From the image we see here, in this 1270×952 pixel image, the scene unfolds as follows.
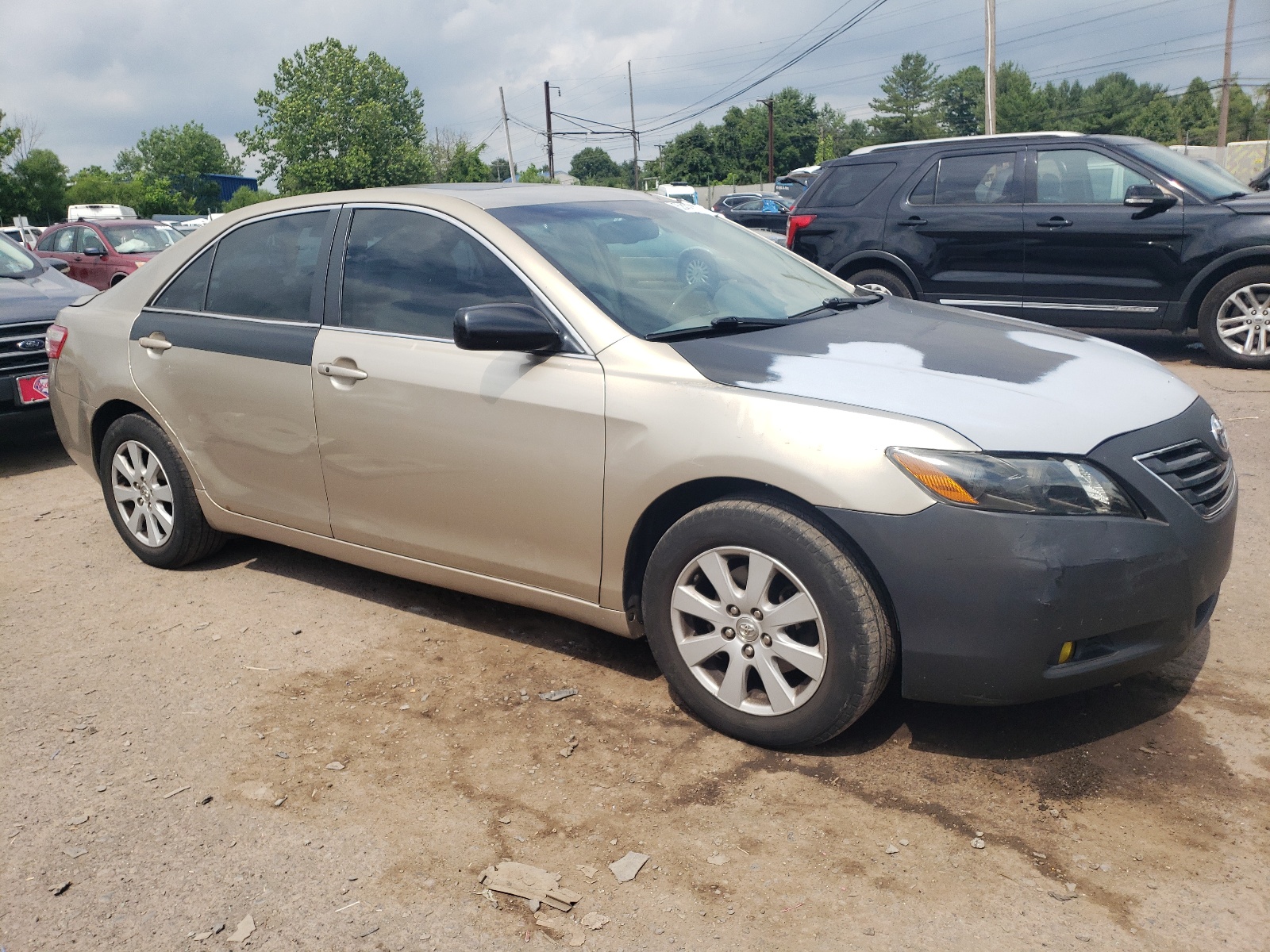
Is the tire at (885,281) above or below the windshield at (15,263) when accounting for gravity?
below

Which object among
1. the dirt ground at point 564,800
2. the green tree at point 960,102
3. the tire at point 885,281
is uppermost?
the green tree at point 960,102

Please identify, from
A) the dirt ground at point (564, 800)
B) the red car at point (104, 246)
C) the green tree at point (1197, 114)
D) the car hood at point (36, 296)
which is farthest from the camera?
the green tree at point (1197, 114)

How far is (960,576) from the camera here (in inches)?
109

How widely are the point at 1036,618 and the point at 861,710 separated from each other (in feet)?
1.78

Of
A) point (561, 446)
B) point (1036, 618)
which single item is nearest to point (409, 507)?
point (561, 446)

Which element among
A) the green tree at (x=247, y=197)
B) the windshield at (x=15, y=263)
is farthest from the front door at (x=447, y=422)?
the green tree at (x=247, y=197)

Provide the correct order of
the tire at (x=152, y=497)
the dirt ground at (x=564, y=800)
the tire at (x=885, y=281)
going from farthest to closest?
the tire at (x=885, y=281) < the tire at (x=152, y=497) < the dirt ground at (x=564, y=800)

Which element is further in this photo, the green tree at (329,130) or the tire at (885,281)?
the green tree at (329,130)

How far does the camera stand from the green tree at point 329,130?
73.7m

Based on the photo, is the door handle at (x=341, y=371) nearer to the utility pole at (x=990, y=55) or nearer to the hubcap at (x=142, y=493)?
the hubcap at (x=142, y=493)

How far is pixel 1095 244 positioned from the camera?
28.4ft

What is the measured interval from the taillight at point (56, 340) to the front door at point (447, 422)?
186 cm

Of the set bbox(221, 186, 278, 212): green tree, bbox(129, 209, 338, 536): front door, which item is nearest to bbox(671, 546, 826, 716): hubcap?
bbox(129, 209, 338, 536): front door

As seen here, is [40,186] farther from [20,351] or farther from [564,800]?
[564,800]
